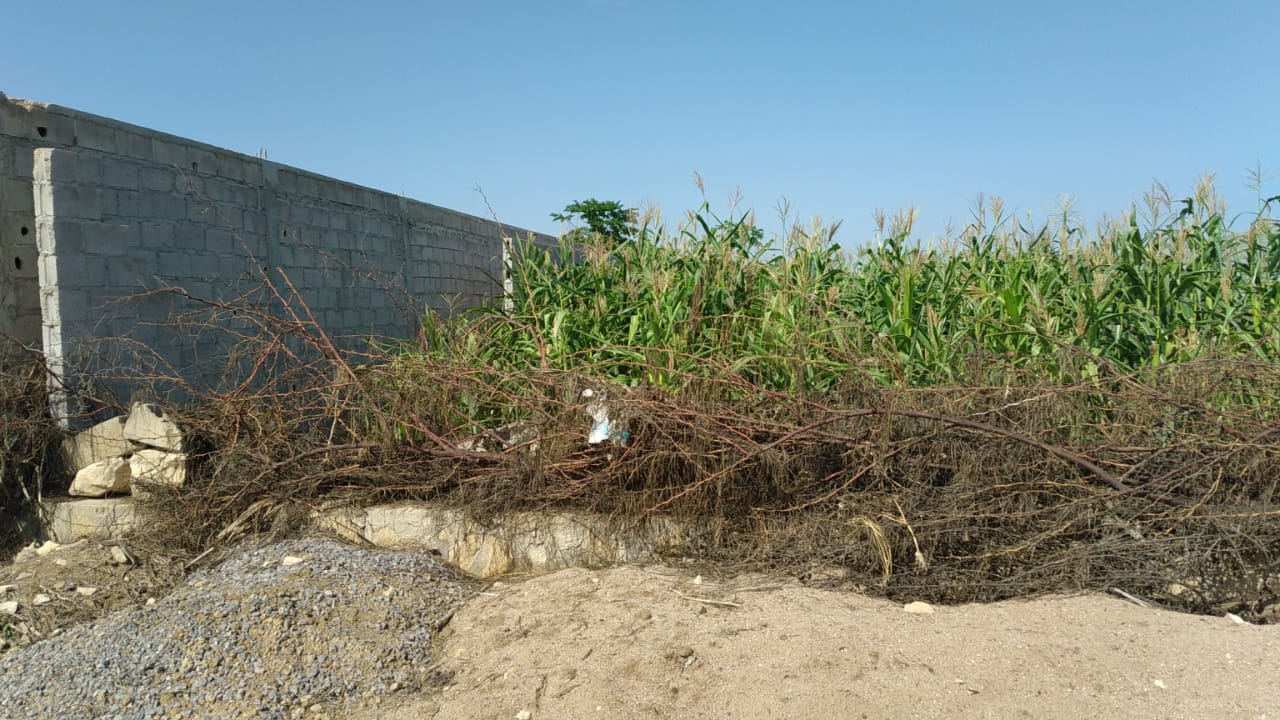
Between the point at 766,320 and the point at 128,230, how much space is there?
14.2ft

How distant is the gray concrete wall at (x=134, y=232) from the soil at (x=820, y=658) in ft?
9.67

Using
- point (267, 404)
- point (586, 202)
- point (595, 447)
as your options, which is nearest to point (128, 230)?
point (267, 404)

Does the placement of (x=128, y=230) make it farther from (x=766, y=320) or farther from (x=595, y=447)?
(x=766, y=320)

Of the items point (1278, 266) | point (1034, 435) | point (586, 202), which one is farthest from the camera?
point (586, 202)

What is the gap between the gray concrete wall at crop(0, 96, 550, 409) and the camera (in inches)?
215

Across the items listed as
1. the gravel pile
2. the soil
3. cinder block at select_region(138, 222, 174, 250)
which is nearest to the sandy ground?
the soil

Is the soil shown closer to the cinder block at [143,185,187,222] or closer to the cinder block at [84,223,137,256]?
the cinder block at [84,223,137,256]

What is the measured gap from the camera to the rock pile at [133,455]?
16.9 ft

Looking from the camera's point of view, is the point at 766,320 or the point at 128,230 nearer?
the point at 766,320

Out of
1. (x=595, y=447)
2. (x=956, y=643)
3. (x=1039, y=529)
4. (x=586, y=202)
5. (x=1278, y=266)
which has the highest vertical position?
(x=586, y=202)

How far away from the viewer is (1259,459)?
12.8 feet

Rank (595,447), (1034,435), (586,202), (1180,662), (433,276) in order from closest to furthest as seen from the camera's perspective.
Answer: (1180,662) → (1034,435) → (595,447) → (433,276) → (586,202)

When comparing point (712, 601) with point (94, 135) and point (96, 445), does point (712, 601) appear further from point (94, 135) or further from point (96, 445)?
point (94, 135)

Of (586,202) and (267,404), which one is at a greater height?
(586,202)
